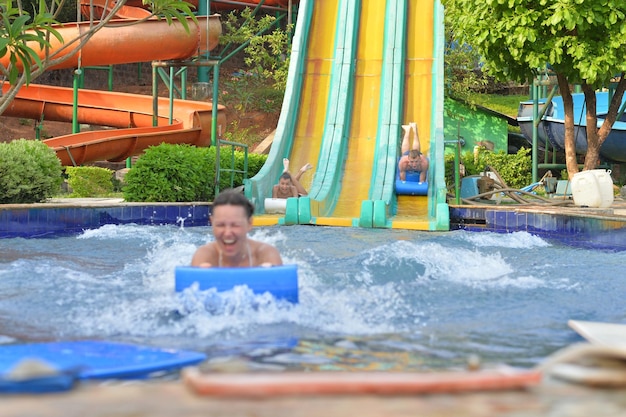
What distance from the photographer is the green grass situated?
24469mm

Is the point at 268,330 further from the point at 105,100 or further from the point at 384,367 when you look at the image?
the point at 105,100

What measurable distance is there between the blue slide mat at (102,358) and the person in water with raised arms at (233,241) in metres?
1.08

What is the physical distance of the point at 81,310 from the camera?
5.35m

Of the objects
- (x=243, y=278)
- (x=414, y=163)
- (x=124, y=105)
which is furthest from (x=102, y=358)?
(x=124, y=105)

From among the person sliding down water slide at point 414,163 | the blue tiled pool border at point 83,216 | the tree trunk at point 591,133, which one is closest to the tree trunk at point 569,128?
the tree trunk at point 591,133

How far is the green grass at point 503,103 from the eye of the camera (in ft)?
80.3

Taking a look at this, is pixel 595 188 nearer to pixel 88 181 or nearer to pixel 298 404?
pixel 88 181

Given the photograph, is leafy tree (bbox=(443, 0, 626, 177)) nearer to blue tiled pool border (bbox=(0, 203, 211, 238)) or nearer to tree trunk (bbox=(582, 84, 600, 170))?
tree trunk (bbox=(582, 84, 600, 170))

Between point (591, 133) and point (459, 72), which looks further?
point (459, 72)

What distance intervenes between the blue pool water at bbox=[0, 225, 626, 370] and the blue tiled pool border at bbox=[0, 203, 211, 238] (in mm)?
748

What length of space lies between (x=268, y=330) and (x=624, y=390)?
8.19 feet

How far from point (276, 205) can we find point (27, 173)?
3219 mm

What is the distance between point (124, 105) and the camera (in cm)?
1952

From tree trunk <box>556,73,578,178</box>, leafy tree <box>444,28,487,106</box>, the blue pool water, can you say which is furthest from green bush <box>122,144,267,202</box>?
leafy tree <box>444,28,487,106</box>
